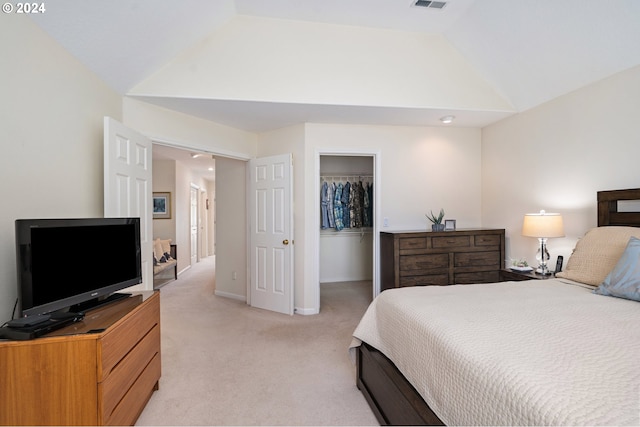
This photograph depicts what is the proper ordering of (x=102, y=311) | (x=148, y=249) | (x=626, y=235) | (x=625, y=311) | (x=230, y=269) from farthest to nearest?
(x=230, y=269), (x=148, y=249), (x=626, y=235), (x=102, y=311), (x=625, y=311)

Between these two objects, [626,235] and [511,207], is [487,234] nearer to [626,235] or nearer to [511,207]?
[511,207]

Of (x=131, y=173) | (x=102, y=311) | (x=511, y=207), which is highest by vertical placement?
(x=131, y=173)

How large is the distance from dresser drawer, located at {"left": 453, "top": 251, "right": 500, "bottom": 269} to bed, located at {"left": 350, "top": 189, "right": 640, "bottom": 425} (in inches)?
51.9

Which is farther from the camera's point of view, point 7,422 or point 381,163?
point 381,163

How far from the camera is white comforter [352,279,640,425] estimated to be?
2.79ft

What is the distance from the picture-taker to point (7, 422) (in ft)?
4.23

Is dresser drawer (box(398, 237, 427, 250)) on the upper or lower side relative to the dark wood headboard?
lower

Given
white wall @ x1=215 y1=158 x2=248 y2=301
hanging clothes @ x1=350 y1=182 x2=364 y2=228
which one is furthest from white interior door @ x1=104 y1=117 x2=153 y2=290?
hanging clothes @ x1=350 y1=182 x2=364 y2=228

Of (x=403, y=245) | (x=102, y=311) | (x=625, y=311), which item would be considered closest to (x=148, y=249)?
(x=102, y=311)

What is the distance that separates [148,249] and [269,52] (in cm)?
208

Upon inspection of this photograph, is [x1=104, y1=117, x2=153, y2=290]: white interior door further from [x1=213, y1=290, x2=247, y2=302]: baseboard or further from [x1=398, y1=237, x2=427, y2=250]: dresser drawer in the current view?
[x1=398, y1=237, x2=427, y2=250]: dresser drawer

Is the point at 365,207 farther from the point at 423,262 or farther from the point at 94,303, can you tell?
the point at 94,303

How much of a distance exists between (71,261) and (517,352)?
2.06 meters

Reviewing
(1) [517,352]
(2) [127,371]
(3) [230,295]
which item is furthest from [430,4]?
(3) [230,295]
